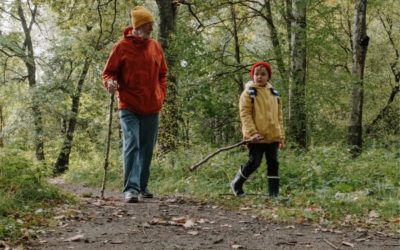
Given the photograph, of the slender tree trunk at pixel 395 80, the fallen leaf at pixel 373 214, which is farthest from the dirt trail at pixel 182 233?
the slender tree trunk at pixel 395 80

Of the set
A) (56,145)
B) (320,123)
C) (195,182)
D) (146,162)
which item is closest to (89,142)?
(56,145)

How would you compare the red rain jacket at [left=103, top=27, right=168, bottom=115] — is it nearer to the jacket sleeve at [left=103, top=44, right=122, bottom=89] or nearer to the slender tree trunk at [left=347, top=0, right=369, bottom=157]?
the jacket sleeve at [left=103, top=44, right=122, bottom=89]

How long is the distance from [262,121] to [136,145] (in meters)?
1.69

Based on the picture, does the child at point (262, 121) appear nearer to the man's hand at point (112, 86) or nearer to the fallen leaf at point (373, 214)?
the fallen leaf at point (373, 214)

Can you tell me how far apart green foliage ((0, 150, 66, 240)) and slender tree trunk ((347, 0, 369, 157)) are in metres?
7.08

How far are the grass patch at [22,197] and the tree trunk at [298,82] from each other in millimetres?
7318

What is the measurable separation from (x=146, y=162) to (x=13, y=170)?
5.41 ft

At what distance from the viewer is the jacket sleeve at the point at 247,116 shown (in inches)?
250

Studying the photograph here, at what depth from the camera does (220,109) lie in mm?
13586

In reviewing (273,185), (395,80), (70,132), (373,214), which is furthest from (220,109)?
(395,80)

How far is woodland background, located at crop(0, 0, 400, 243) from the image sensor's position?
5.90 meters

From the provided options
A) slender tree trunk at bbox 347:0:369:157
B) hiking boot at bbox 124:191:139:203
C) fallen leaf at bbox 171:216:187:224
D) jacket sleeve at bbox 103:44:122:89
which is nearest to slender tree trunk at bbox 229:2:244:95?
slender tree trunk at bbox 347:0:369:157

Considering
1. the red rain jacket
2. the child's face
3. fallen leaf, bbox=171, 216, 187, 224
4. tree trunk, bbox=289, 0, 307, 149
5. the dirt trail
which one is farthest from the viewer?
tree trunk, bbox=289, 0, 307, 149

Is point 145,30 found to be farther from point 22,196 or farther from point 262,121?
point 22,196
